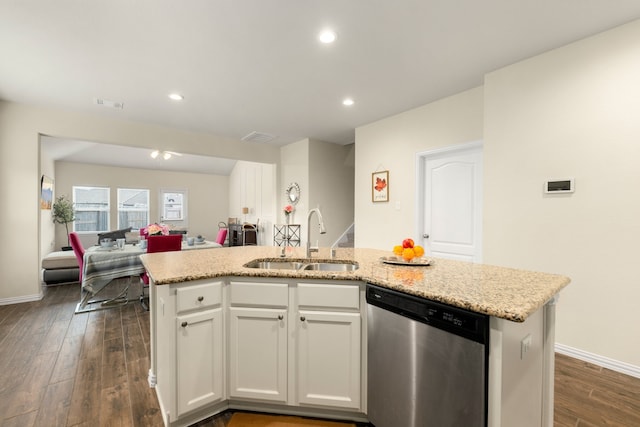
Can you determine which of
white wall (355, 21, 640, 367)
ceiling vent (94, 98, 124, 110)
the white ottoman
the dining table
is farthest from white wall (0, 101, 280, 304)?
white wall (355, 21, 640, 367)

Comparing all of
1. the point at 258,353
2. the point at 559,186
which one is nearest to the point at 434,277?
the point at 258,353

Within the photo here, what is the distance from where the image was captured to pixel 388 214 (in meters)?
4.15

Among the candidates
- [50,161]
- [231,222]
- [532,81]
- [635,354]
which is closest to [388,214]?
[532,81]

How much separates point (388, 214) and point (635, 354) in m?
2.66

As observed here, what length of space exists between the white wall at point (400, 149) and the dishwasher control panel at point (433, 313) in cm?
252

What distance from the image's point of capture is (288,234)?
5.94m

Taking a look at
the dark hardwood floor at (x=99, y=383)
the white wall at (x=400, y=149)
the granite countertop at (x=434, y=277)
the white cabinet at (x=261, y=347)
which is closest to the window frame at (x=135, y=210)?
the dark hardwood floor at (x=99, y=383)

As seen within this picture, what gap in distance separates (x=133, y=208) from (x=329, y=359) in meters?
8.47

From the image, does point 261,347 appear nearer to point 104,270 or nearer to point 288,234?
point 104,270

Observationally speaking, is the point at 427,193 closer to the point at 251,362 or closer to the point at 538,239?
the point at 538,239

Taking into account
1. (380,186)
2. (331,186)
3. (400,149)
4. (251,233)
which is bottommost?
(251,233)

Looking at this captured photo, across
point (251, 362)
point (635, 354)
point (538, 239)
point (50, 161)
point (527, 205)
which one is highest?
point (50, 161)

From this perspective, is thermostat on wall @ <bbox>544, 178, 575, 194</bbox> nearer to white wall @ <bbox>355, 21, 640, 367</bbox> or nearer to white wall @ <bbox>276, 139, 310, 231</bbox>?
white wall @ <bbox>355, 21, 640, 367</bbox>

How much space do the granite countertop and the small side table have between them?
3.49m
